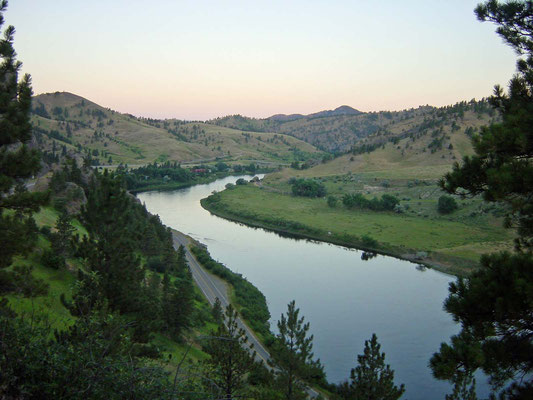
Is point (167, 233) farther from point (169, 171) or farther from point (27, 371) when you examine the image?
point (169, 171)

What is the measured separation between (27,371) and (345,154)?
5607 inches

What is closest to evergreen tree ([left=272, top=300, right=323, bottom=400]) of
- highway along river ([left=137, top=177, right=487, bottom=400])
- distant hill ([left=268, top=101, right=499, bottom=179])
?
highway along river ([left=137, top=177, right=487, bottom=400])

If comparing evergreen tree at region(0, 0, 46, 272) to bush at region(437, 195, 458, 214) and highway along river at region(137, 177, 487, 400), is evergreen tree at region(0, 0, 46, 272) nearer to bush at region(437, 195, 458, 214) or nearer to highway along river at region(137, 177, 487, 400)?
highway along river at region(137, 177, 487, 400)

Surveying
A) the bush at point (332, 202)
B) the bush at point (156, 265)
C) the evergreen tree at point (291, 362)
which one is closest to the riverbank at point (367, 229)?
the bush at point (332, 202)

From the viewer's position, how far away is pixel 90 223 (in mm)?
19297

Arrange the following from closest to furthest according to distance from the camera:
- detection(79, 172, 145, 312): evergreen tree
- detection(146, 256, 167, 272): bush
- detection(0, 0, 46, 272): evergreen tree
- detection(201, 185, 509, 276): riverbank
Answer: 1. detection(0, 0, 46, 272): evergreen tree
2. detection(79, 172, 145, 312): evergreen tree
3. detection(146, 256, 167, 272): bush
4. detection(201, 185, 509, 276): riverbank

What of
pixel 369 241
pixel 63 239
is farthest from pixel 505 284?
pixel 369 241

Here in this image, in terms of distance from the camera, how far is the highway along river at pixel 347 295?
31859 millimetres

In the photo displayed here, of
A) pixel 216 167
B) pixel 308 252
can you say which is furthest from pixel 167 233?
pixel 216 167

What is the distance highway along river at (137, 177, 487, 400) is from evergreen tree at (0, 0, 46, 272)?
22254mm

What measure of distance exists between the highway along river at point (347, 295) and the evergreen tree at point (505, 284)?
16898mm

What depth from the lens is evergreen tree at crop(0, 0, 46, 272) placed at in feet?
42.1

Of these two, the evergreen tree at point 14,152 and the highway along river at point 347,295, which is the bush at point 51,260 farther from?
the highway along river at point 347,295

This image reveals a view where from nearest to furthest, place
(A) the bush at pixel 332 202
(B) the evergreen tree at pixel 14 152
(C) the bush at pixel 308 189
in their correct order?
(B) the evergreen tree at pixel 14 152 → (A) the bush at pixel 332 202 → (C) the bush at pixel 308 189
